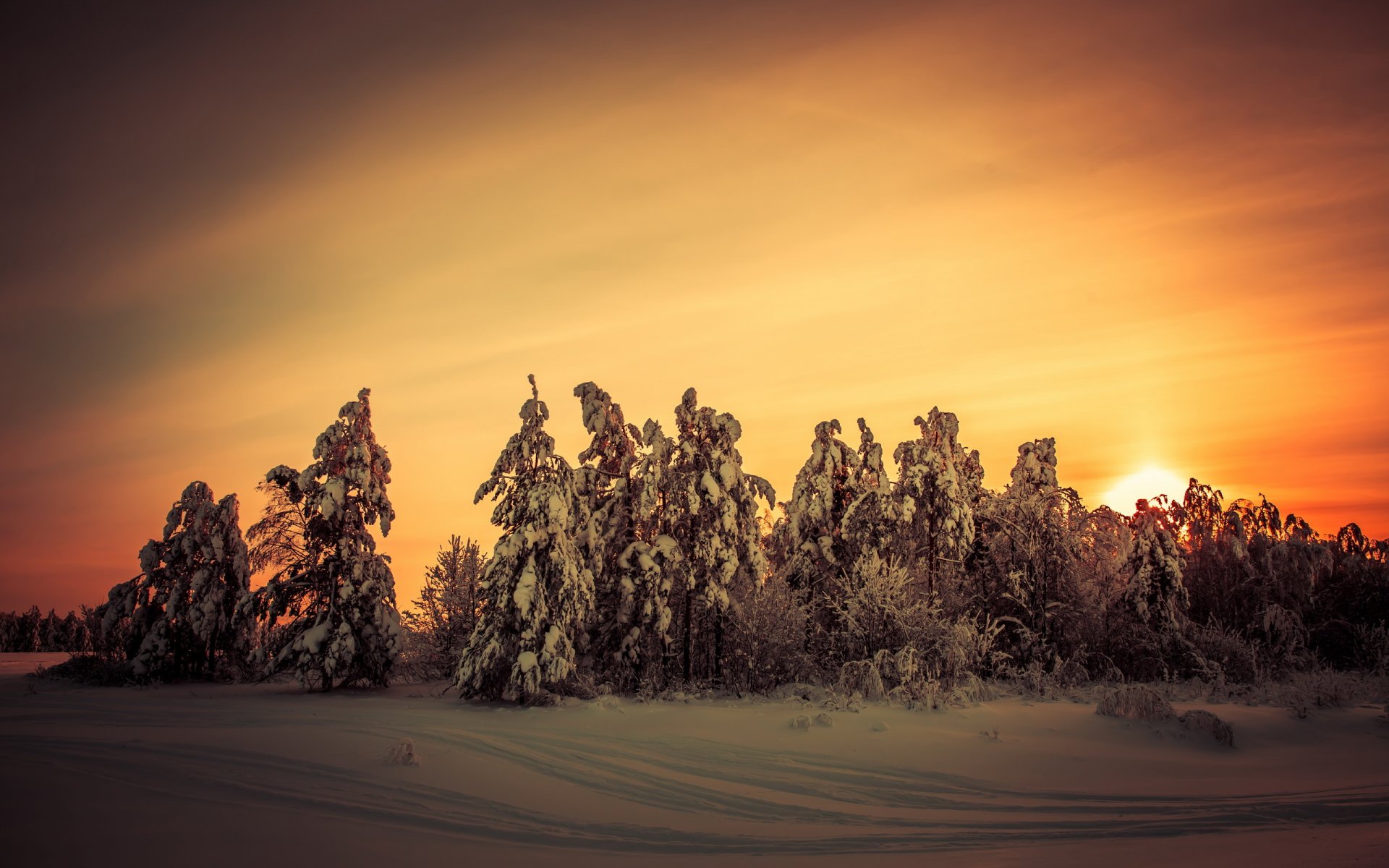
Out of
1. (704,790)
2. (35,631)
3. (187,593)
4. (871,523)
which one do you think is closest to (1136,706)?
(704,790)

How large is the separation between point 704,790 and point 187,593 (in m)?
28.4

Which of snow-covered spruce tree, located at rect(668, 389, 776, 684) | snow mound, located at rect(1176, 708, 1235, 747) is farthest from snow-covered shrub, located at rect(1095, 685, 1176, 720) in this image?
snow-covered spruce tree, located at rect(668, 389, 776, 684)

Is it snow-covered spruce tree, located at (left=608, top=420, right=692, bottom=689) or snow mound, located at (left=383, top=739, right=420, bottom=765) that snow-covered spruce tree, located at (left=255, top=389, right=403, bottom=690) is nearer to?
snow-covered spruce tree, located at (left=608, top=420, right=692, bottom=689)

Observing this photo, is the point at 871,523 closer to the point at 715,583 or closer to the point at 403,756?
the point at 715,583

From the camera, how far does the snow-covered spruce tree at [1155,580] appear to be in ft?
90.1

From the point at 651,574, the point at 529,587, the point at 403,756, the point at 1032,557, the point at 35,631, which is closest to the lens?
the point at 403,756

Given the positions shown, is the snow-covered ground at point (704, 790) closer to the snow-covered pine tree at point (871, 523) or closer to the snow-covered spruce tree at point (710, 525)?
the snow-covered spruce tree at point (710, 525)

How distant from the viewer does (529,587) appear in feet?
80.1

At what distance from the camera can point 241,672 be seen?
3372cm

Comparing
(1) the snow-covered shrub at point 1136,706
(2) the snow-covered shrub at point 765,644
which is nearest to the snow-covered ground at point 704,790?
(1) the snow-covered shrub at point 1136,706

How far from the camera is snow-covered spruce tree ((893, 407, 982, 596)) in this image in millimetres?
29938

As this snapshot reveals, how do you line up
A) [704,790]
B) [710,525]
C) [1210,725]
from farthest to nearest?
[710,525]
[1210,725]
[704,790]

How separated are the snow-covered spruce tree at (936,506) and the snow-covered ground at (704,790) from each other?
11045mm

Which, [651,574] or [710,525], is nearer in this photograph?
[651,574]
